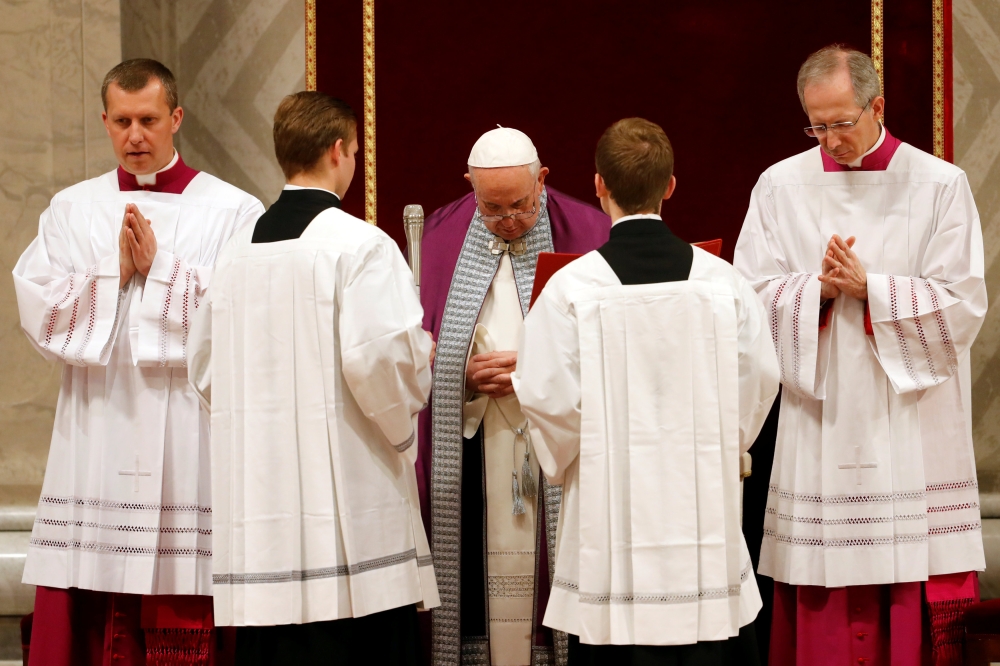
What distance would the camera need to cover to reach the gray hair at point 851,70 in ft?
12.9

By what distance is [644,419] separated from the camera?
305cm

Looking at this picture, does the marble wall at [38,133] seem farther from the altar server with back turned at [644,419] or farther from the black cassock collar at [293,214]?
the altar server with back turned at [644,419]

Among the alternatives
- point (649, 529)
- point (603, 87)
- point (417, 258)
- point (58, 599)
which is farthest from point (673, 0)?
point (58, 599)

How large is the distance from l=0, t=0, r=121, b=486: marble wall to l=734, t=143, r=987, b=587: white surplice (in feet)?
9.82

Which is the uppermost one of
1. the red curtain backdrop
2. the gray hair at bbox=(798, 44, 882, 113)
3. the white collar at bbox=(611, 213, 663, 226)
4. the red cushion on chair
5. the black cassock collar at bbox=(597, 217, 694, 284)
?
the red curtain backdrop

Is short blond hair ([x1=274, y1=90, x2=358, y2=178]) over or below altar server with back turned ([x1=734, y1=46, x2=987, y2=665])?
over

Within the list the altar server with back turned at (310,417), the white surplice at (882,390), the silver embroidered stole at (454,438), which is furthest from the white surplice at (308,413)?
the white surplice at (882,390)

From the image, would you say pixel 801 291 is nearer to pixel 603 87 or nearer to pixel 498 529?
pixel 498 529

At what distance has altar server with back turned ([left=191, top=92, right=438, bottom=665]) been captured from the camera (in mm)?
3293

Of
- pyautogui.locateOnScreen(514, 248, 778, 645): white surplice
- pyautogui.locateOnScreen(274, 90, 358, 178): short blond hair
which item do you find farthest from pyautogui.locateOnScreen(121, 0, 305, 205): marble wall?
pyautogui.locateOnScreen(514, 248, 778, 645): white surplice

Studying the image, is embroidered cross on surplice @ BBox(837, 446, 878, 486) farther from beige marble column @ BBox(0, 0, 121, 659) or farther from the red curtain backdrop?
beige marble column @ BBox(0, 0, 121, 659)

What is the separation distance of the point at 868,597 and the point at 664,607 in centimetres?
128

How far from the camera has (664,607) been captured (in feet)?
9.95

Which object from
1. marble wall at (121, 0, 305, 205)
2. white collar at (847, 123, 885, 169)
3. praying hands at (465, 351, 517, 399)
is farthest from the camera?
marble wall at (121, 0, 305, 205)
